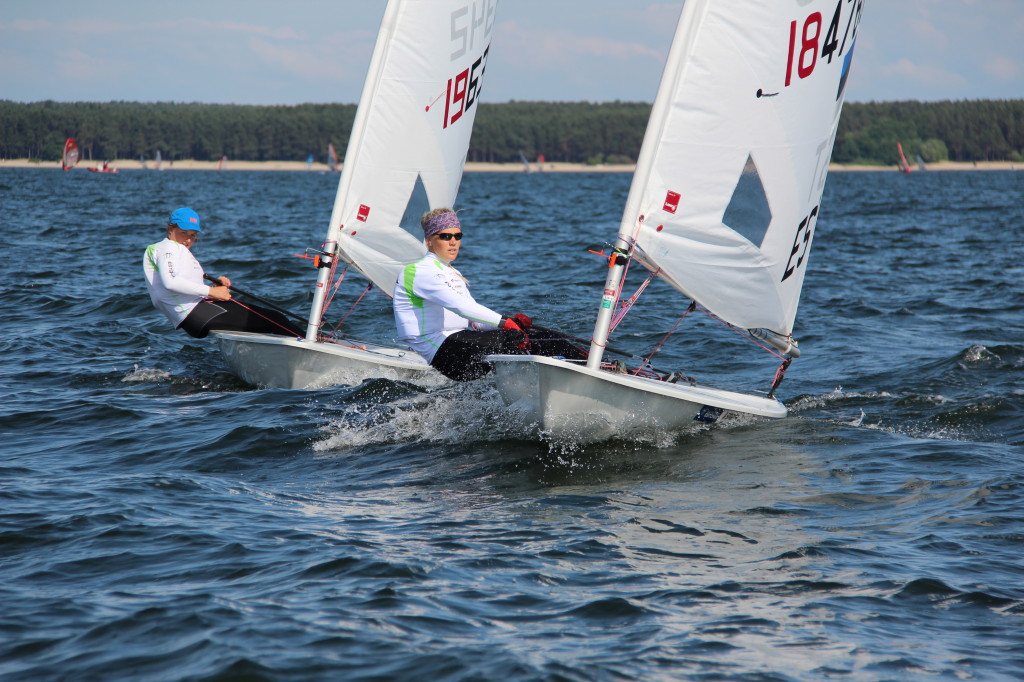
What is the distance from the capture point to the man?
816cm

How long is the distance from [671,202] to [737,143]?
22.2 inches

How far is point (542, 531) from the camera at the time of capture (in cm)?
496

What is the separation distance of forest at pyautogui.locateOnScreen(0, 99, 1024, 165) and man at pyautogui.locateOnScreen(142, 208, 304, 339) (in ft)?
397

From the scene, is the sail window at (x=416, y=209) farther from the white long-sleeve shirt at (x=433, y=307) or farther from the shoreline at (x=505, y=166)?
the shoreline at (x=505, y=166)

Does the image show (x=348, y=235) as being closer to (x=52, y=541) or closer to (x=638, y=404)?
Answer: (x=638, y=404)

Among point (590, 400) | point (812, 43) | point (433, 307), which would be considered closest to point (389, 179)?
point (433, 307)

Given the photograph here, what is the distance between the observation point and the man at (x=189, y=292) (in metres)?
8.16

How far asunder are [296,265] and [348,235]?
8422 millimetres

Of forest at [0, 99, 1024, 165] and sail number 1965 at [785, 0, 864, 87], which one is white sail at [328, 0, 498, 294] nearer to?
sail number 1965 at [785, 0, 864, 87]

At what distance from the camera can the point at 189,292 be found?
816cm

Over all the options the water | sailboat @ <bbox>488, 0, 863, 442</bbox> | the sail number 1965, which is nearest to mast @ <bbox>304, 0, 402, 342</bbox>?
the water

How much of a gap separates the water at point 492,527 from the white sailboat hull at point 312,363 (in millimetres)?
258

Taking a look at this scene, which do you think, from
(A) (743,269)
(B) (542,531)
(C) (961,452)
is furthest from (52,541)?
(C) (961,452)

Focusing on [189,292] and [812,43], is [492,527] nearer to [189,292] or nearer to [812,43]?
[812,43]
